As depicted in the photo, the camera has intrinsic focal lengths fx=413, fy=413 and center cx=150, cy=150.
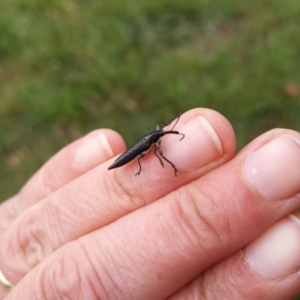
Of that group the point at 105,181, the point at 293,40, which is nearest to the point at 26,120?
the point at 105,181

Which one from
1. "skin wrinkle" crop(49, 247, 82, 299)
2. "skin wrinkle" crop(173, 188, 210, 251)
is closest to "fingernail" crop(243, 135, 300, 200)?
"skin wrinkle" crop(173, 188, 210, 251)

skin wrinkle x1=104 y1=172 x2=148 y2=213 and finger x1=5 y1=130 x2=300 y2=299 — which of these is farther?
skin wrinkle x1=104 y1=172 x2=148 y2=213

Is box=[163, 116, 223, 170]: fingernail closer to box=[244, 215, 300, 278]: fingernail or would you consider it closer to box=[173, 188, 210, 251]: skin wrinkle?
box=[173, 188, 210, 251]: skin wrinkle

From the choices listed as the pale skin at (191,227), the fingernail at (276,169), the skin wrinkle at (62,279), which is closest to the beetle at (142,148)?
the pale skin at (191,227)

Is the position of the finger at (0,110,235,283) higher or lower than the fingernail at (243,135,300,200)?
higher

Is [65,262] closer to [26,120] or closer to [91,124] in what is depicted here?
[91,124]

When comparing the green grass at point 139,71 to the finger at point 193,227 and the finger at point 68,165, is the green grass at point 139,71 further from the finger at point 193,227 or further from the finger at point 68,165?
the finger at point 193,227

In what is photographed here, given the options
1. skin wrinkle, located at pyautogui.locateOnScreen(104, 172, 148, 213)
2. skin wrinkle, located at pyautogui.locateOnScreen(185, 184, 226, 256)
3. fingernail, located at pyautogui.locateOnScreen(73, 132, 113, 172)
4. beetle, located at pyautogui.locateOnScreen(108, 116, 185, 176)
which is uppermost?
fingernail, located at pyautogui.locateOnScreen(73, 132, 113, 172)
